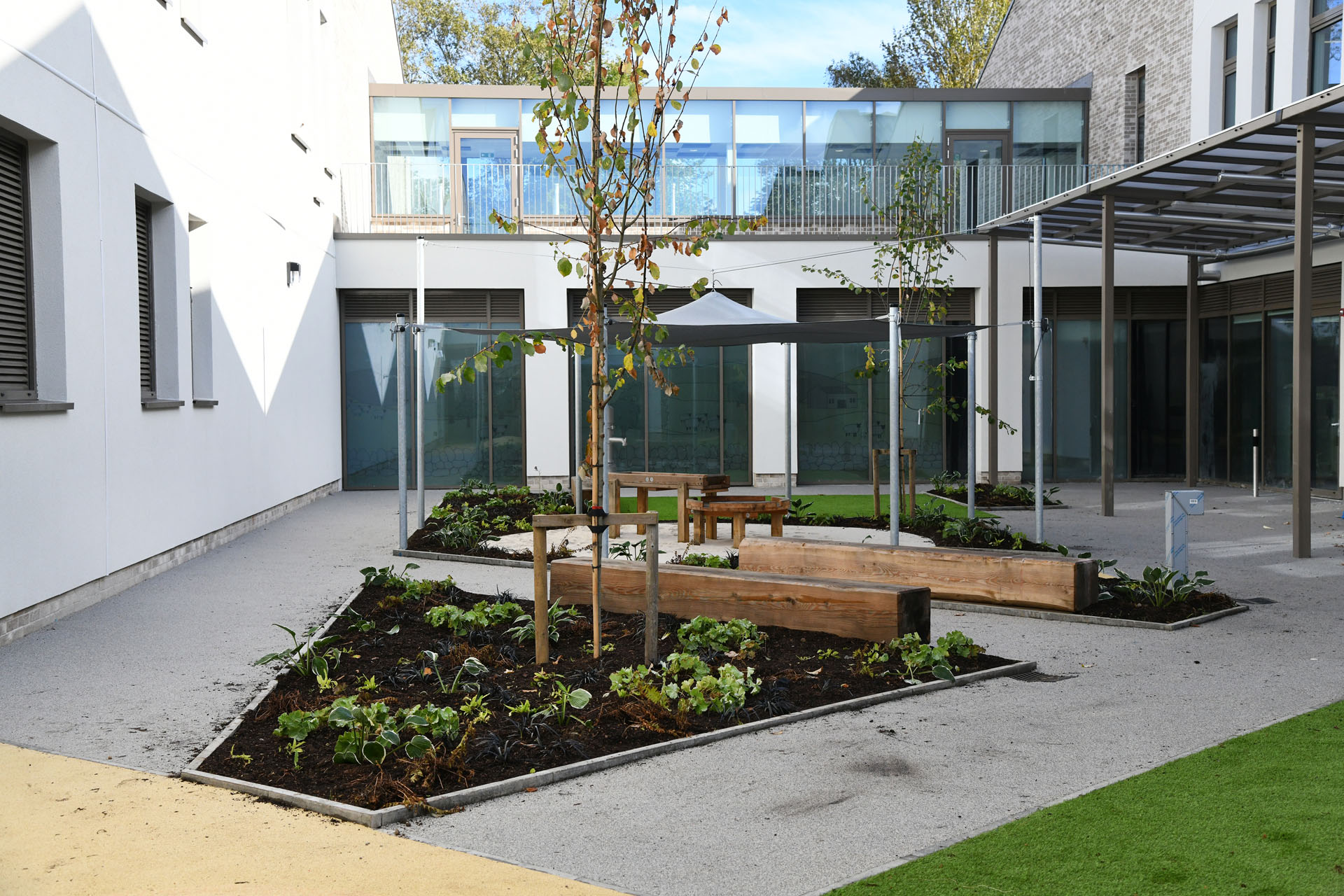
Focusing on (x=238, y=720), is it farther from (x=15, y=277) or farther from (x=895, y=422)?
(x=895, y=422)

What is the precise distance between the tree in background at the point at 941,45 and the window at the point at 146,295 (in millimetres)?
27366

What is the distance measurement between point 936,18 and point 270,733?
33700 millimetres

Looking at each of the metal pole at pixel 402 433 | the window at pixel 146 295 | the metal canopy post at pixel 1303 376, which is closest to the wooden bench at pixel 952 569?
the metal canopy post at pixel 1303 376

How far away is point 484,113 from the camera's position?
713 inches

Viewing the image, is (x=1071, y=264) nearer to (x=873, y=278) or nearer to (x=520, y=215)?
(x=873, y=278)

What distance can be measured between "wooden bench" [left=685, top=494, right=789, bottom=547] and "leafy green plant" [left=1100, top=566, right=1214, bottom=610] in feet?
10.7

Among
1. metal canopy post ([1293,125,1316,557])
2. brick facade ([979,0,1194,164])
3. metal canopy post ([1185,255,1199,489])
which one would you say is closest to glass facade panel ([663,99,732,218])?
brick facade ([979,0,1194,164])

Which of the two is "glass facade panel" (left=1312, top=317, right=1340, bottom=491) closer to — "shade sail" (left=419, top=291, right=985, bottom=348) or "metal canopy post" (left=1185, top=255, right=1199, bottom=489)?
"metal canopy post" (left=1185, top=255, right=1199, bottom=489)

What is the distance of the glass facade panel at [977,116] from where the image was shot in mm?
18281

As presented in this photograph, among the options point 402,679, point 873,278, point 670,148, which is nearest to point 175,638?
point 402,679

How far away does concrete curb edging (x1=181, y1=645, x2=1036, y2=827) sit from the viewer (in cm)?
357

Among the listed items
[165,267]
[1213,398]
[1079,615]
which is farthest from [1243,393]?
[165,267]

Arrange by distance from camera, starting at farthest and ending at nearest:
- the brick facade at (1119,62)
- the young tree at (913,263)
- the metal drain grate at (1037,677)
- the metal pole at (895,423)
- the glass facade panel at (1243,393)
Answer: the brick facade at (1119,62) → the glass facade panel at (1243,393) → the young tree at (913,263) → the metal pole at (895,423) → the metal drain grate at (1037,677)

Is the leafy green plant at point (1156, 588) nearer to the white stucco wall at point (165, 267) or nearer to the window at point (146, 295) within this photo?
the white stucco wall at point (165, 267)
